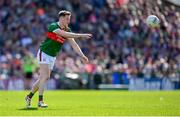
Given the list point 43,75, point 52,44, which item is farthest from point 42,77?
point 52,44

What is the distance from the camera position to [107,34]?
42.7m

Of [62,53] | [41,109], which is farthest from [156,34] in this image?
[41,109]

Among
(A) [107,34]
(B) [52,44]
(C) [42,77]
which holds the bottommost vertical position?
(C) [42,77]

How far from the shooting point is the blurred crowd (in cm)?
4112

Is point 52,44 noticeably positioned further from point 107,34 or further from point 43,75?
point 107,34

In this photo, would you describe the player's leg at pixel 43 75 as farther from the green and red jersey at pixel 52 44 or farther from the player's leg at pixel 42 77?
the green and red jersey at pixel 52 44

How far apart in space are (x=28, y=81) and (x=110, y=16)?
803cm

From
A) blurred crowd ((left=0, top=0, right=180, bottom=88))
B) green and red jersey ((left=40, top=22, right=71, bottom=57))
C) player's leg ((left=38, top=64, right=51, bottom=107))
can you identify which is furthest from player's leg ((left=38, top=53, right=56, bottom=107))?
blurred crowd ((left=0, top=0, right=180, bottom=88))

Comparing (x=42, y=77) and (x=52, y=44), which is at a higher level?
(x=52, y=44)

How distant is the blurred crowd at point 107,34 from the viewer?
41.1 m

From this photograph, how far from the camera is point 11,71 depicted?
3950 cm

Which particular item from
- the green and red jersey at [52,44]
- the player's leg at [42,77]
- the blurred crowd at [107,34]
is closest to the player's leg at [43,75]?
the player's leg at [42,77]

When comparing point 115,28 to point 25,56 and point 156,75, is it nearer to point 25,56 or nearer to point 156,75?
point 156,75

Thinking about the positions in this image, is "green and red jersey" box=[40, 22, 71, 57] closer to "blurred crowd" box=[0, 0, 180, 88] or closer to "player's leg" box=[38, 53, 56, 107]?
"player's leg" box=[38, 53, 56, 107]
